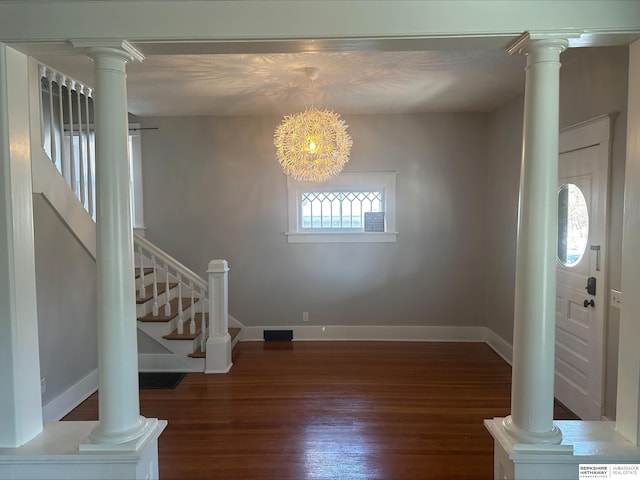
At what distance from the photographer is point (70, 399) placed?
3.26m

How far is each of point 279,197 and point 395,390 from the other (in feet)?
8.44

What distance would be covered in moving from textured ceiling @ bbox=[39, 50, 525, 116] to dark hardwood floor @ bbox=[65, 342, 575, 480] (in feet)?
8.47

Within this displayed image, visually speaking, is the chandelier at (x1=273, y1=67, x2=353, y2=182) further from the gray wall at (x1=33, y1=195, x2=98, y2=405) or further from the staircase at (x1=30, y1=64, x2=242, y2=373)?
the gray wall at (x1=33, y1=195, x2=98, y2=405)

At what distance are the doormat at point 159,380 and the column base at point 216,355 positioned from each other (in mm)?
263

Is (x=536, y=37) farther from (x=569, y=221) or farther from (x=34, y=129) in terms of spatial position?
(x=34, y=129)

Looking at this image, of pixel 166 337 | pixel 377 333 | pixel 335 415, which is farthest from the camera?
pixel 377 333

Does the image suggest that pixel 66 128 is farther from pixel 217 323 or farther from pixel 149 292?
pixel 217 323

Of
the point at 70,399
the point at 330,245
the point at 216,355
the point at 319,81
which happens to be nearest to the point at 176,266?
the point at 216,355

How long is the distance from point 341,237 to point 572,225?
2.46m

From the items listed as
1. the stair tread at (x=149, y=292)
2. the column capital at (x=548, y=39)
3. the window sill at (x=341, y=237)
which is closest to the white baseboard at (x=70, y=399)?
the stair tread at (x=149, y=292)

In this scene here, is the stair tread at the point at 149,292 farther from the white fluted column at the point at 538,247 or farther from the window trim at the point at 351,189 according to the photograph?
the white fluted column at the point at 538,247

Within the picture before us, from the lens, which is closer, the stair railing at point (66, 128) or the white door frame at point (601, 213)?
the white door frame at point (601, 213)

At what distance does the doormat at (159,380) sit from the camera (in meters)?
3.62

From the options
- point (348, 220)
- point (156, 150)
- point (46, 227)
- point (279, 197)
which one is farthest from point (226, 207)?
point (46, 227)
